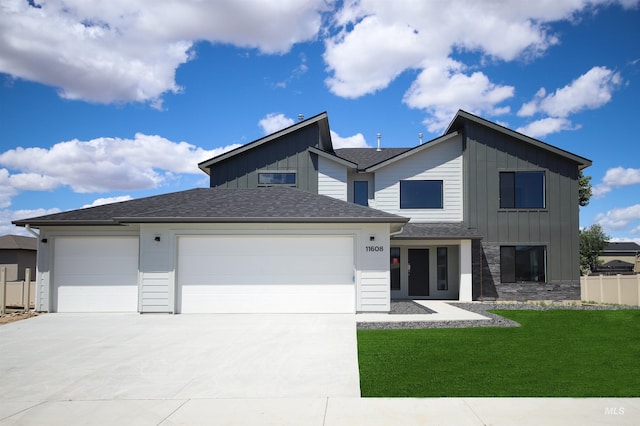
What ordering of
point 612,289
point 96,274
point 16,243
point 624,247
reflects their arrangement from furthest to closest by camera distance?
point 624,247 → point 16,243 → point 612,289 → point 96,274

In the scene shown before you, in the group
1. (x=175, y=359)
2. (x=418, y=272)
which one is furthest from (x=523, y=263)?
(x=175, y=359)

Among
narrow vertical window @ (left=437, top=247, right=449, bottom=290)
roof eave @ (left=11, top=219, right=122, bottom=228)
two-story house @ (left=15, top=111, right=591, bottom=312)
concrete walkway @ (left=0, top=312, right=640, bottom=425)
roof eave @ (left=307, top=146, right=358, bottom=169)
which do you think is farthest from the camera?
narrow vertical window @ (left=437, top=247, right=449, bottom=290)

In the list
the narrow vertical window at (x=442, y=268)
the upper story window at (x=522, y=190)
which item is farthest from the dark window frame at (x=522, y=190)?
the narrow vertical window at (x=442, y=268)

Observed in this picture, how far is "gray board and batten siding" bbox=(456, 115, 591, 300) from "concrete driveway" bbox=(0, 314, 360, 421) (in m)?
8.59

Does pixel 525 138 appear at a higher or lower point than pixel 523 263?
higher

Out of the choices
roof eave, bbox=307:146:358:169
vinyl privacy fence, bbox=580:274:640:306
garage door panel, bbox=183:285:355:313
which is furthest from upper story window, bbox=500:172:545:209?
garage door panel, bbox=183:285:355:313

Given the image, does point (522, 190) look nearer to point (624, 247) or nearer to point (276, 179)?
point (276, 179)

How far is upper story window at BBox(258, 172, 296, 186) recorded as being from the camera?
19297 millimetres

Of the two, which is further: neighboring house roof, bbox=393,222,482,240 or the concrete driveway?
neighboring house roof, bbox=393,222,482,240

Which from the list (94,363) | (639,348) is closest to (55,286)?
(94,363)

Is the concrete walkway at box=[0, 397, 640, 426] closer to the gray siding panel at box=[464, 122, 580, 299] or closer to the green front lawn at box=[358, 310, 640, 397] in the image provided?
the green front lawn at box=[358, 310, 640, 397]

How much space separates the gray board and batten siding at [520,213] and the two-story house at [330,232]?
4 centimetres

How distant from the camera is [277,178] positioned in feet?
63.5

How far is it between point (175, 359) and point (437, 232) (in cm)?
1237
